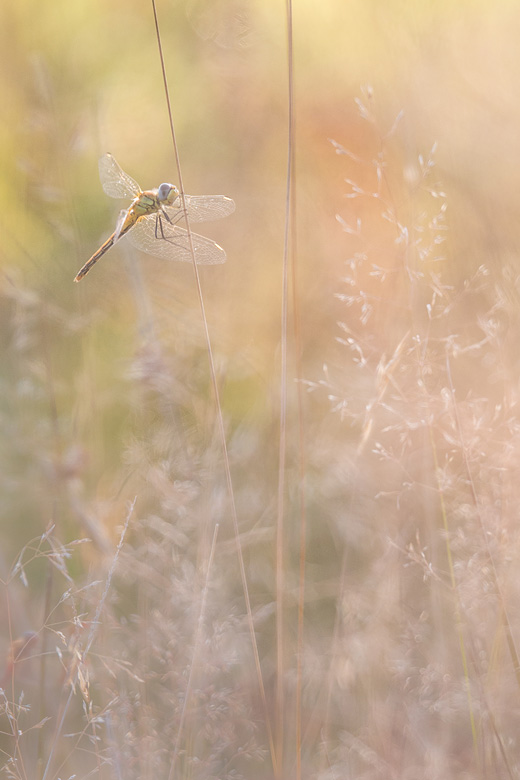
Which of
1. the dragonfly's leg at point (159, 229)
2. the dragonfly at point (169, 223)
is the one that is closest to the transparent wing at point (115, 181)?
the dragonfly at point (169, 223)

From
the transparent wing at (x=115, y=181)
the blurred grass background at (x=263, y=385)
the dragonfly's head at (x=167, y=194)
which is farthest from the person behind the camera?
the transparent wing at (x=115, y=181)

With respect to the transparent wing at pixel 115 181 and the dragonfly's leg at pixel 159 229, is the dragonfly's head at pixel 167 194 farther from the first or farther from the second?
the transparent wing at pixel 115 181

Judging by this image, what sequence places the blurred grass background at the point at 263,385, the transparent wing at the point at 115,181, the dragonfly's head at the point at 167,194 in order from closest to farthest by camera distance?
the blurred grass background at the point at 263,385
the dragonfly's head at the point at 167,194
the transparent wing at the point at 115,181

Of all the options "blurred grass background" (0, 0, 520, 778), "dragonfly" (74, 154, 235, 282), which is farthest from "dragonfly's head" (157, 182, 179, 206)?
"blurred grass background" (0, 0, 520, 778)

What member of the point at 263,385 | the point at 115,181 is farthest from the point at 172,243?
the point at 263,385

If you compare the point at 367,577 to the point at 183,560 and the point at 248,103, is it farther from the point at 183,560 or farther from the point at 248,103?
the point at 248,103

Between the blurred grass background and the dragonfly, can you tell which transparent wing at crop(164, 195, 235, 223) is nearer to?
the dragonfly
